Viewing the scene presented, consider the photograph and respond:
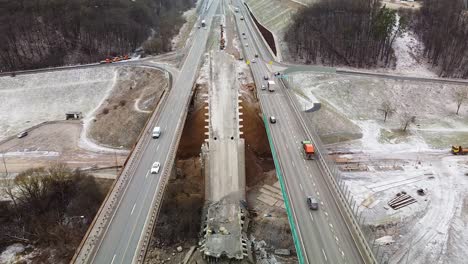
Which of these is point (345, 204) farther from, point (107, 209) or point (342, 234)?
point (107, 209)

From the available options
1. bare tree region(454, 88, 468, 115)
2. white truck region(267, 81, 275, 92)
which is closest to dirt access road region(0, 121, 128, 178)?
white truck region(267, 81, 275, 92)

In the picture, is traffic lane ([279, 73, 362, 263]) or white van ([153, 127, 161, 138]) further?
white van ([153, 127, 161, 138])

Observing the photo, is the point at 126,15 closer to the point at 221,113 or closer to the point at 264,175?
the point at 221,113

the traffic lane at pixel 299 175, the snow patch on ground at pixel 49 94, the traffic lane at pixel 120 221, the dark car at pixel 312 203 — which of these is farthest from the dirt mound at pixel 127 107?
the dark car at pixel 312 203

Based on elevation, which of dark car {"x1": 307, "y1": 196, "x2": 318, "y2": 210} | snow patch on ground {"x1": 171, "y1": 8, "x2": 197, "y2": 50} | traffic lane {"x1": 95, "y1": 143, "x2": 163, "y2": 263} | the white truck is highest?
snow patch on ground {"x1": 171, "y1": 8, "x2": 197, "y2": 50}

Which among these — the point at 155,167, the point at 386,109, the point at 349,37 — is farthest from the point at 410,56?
the point at 155,167

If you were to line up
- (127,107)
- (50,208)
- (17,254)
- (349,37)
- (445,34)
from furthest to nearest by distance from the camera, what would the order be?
1. (445,34)
2. (349,37)
3. (127,107)
4. (50,208)
5. (17,254)

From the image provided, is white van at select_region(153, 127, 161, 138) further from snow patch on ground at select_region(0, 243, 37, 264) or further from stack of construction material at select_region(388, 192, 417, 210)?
stack of construction material at select_region(388, 192, 417, 210)

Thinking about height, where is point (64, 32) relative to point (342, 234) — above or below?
above
